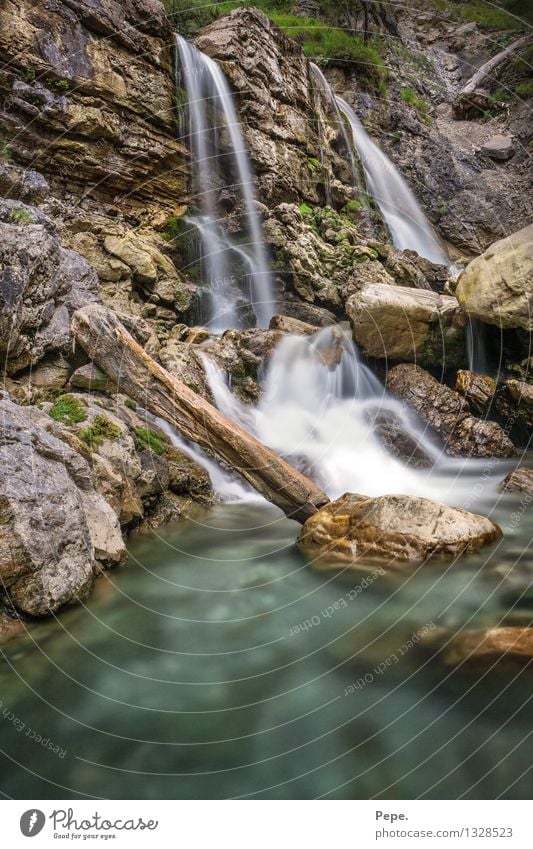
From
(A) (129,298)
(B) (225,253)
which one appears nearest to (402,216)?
(B) (225,253)

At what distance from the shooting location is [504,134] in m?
23.7

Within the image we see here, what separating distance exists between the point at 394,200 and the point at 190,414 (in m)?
16.9

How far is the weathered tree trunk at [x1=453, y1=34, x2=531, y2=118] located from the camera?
24.2m

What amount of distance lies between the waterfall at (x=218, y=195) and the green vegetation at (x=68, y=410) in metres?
6.01

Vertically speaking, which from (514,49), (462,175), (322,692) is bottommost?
(322,692)

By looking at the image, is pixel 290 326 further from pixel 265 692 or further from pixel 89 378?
pixel 265 692

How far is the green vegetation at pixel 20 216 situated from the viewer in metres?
6.47

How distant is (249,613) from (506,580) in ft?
6.77

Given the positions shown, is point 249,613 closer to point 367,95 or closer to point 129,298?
point 129,298

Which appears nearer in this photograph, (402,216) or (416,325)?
(416,325)

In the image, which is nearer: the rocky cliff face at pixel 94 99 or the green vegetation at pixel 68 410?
the green vegetation at pixel 68 410

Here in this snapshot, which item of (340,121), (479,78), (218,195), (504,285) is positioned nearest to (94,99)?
(218,195)

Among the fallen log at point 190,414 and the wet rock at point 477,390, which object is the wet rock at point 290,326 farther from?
the fallen log at point 190,414
